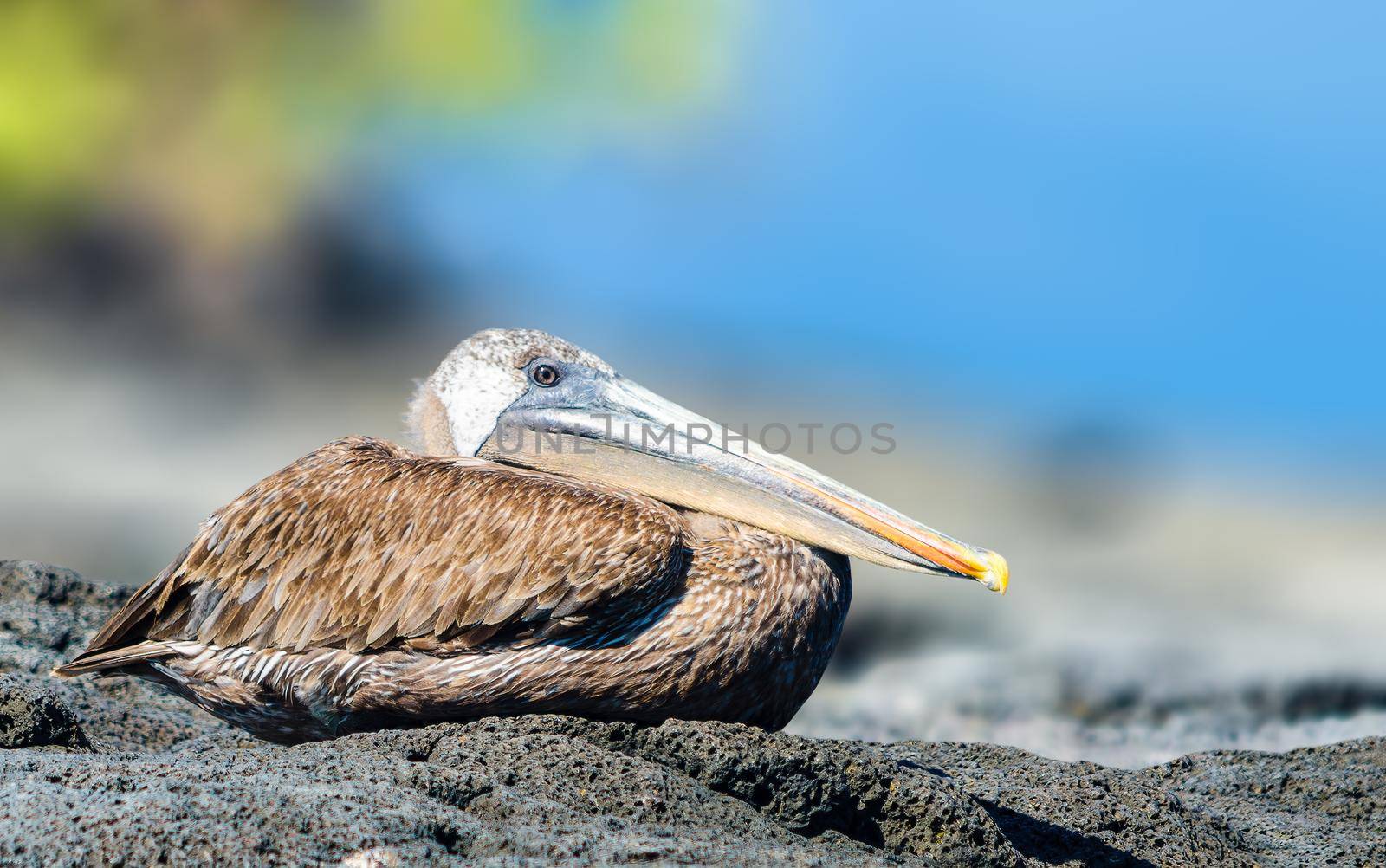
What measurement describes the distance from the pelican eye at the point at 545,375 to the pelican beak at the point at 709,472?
0.37 ft

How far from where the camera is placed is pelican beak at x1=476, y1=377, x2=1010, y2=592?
15.0ft

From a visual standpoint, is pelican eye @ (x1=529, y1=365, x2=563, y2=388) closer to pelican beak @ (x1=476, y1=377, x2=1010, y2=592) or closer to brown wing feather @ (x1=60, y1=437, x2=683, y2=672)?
pelican beak @ (x1=476, y1=377, x2=1010, y2=592)

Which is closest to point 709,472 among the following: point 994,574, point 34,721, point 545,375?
point 545,375

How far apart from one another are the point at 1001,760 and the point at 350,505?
2.98m

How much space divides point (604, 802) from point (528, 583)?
102 cm

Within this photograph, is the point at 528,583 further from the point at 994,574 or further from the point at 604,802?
the point at 994,574

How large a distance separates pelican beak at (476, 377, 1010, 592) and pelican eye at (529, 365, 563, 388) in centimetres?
11

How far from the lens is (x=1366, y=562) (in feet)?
44.3

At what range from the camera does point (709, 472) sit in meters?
4.83

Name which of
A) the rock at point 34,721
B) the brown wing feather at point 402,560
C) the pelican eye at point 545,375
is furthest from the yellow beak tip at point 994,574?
the rock at point 34,721

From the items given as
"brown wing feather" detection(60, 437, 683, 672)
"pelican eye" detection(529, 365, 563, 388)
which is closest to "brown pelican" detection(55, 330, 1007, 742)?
"brown wing feather" detection(60, 437, 683, 672)

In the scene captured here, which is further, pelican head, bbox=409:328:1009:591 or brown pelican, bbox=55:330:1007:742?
pelican head, bbox=409:328:1009:591

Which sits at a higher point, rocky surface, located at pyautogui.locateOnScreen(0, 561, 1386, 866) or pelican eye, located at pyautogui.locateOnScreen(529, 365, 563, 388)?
pelican eye, located at pyautogui.locateOnScreen(529, 365, 563, 388)

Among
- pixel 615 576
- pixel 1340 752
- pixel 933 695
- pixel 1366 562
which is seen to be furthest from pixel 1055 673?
pixel 615 576
